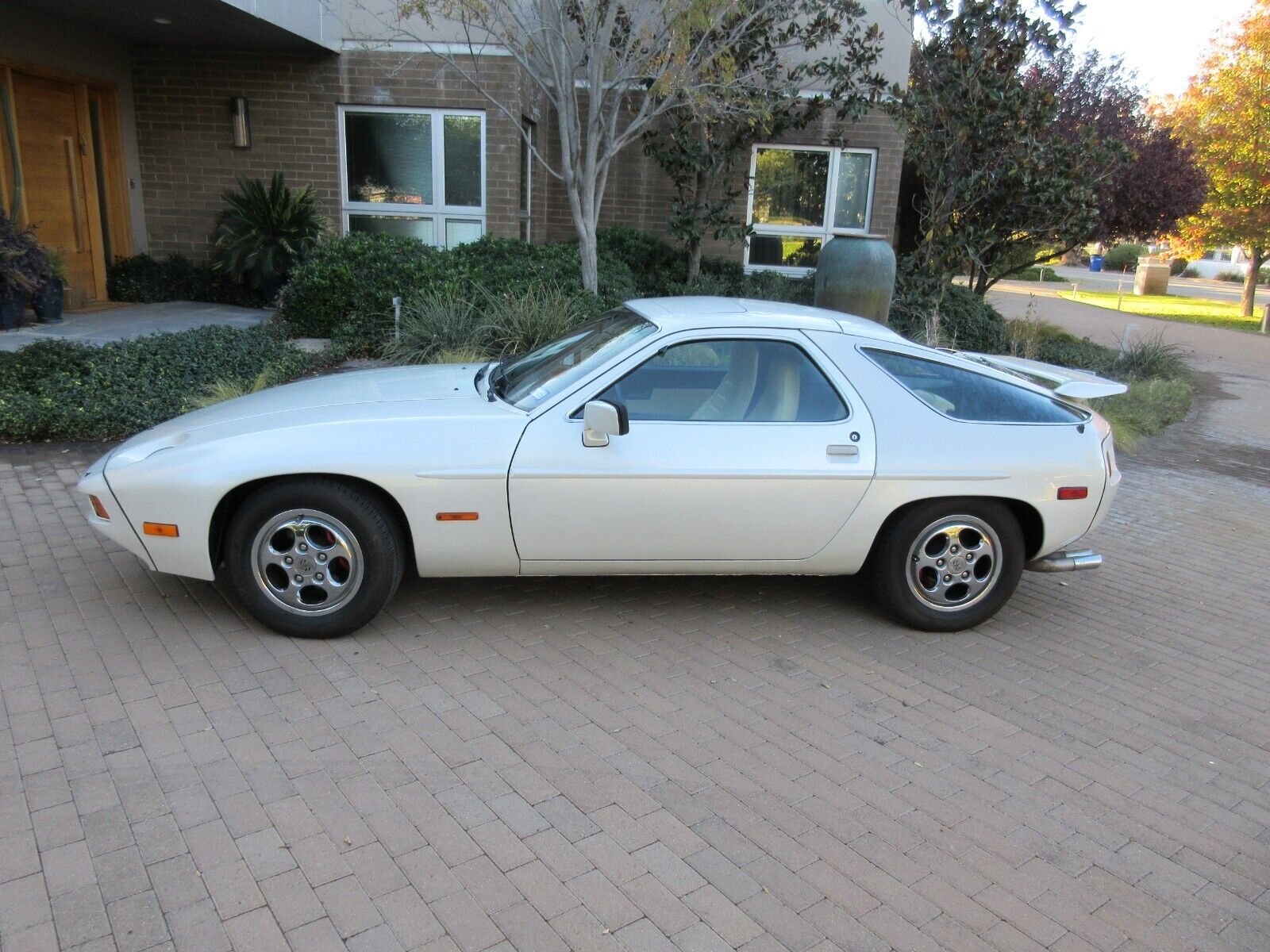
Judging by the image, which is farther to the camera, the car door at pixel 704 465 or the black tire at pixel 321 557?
the car door at pixel 704 465

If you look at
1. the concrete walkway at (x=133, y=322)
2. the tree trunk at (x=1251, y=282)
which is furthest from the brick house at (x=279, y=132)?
the tree trunk at (x=1251, y=282)

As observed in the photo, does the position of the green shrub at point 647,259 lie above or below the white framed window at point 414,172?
below

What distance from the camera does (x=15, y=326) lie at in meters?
10.1

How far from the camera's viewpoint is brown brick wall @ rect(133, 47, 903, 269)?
41.8ft

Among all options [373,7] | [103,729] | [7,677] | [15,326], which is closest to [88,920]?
[103,729]

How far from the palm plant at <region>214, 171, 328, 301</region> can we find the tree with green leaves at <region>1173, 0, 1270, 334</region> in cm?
1997

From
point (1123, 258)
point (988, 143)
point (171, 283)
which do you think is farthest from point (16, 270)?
point (1123, 258)

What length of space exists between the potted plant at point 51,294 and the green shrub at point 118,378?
2.34m

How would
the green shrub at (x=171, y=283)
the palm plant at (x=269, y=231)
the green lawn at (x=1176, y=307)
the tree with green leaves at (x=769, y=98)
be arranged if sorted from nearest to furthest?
the tree with green leaves at (x=769, y=98), the palm plant at (x=269, y=231), the green shrub at (x=171, y=283), the green lawn at (x=1176, y=307)

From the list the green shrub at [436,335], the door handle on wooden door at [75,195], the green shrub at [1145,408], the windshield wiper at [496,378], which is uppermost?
the door handle on wooden door at [75,195]

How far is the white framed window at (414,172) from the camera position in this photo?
511 inches

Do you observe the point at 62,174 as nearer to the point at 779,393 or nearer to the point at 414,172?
the point at 414,172

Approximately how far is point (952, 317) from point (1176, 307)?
2136 cm

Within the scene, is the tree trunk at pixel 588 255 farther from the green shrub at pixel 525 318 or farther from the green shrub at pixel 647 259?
the green shrub at pixel 647 259
